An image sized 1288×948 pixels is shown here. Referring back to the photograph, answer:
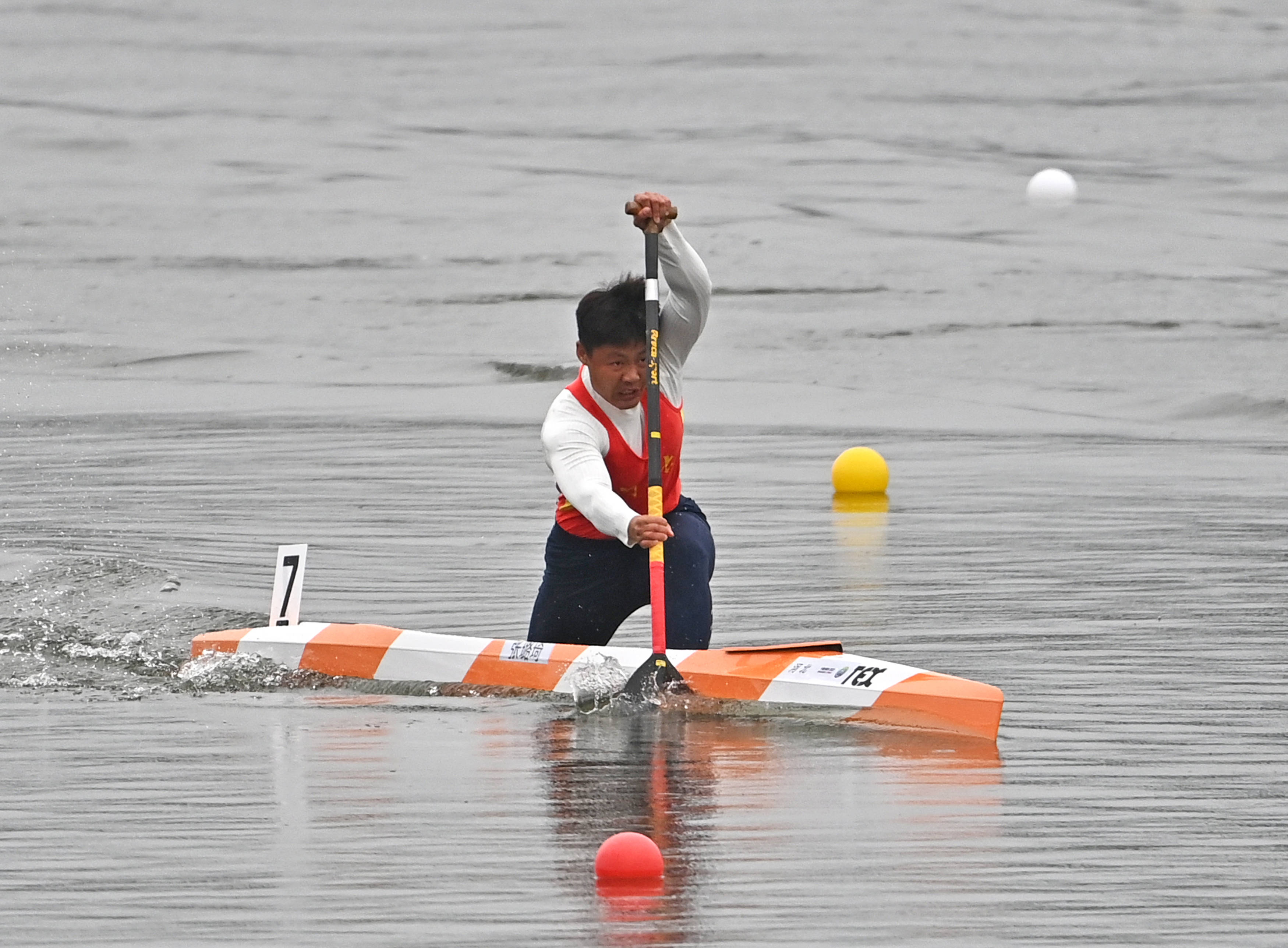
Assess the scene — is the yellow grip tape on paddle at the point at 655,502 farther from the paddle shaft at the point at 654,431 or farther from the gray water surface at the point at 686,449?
the gray water surface at the point at 686,449

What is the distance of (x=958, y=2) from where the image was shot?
35.2 metres

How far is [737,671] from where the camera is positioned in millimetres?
7145

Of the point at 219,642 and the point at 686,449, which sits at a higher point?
the point at 686,449

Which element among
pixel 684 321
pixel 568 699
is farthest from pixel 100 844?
pixel 684 321

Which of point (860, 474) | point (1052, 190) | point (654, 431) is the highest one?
point (1052, 190)

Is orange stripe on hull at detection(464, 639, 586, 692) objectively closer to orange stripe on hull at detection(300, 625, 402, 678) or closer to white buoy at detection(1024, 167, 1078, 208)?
orange stripe on hull at detection(300, 625, 402, 678)

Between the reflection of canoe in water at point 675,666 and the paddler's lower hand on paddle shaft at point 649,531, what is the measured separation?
1.34 feet

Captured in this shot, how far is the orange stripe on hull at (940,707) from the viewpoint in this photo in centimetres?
661

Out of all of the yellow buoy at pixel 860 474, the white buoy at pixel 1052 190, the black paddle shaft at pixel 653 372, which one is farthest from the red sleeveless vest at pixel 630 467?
the white buoy at pixel 1052 190

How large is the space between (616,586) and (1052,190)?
1839 centimetres

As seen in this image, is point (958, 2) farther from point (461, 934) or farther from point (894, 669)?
point (461, 934)

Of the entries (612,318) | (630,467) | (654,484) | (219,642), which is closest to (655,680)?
(654,484)

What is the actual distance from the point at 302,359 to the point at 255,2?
17386 mm

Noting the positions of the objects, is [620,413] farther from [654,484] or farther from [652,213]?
[652,213]
